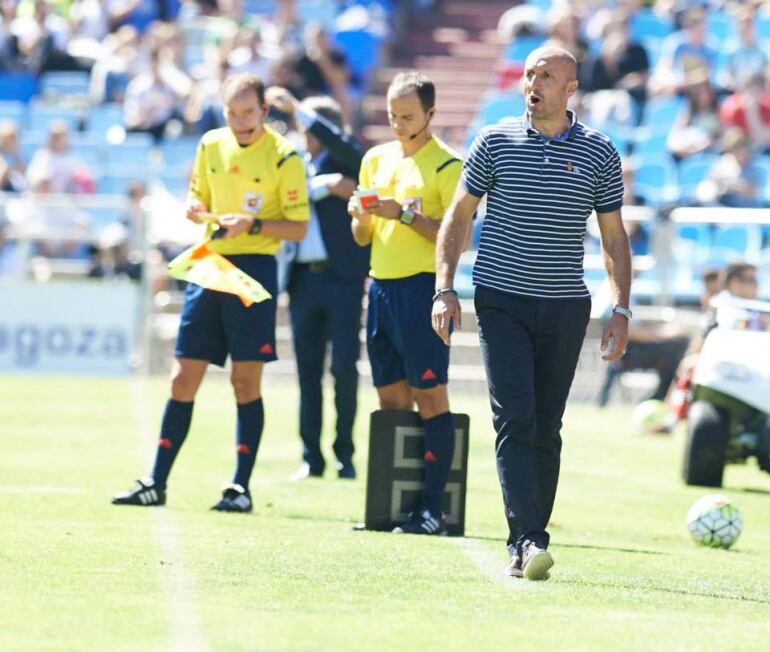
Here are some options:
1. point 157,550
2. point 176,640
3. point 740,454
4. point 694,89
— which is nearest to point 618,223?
point 157,550

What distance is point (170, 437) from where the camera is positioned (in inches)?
391

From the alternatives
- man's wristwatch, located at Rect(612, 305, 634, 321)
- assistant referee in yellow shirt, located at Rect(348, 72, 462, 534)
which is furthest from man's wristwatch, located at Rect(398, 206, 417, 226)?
man's wristwatch, located at Rect(612, 305, 634, 321)

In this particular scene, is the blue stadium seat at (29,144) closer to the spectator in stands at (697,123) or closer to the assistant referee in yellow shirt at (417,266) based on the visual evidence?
the spectator in stands at (697,123)

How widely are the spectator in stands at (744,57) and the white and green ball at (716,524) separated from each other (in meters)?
12.9

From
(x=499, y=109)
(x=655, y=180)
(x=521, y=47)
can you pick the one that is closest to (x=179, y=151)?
(x=499, y=109)

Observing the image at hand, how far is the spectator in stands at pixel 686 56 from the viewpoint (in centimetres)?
2219

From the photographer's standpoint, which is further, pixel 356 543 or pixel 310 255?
pixel 310 255

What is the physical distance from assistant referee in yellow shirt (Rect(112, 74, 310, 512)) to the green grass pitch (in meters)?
0.35

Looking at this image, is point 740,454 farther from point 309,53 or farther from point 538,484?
point 309,53

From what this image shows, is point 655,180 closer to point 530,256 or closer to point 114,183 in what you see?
point 114,183

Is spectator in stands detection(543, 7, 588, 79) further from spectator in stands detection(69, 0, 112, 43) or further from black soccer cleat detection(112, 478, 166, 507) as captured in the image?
black soccer cleat detection(112, 478, 166, 507)

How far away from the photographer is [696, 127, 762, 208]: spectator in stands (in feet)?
66.1

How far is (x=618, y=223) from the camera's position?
782 cm

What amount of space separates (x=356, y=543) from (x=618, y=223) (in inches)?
80.4
